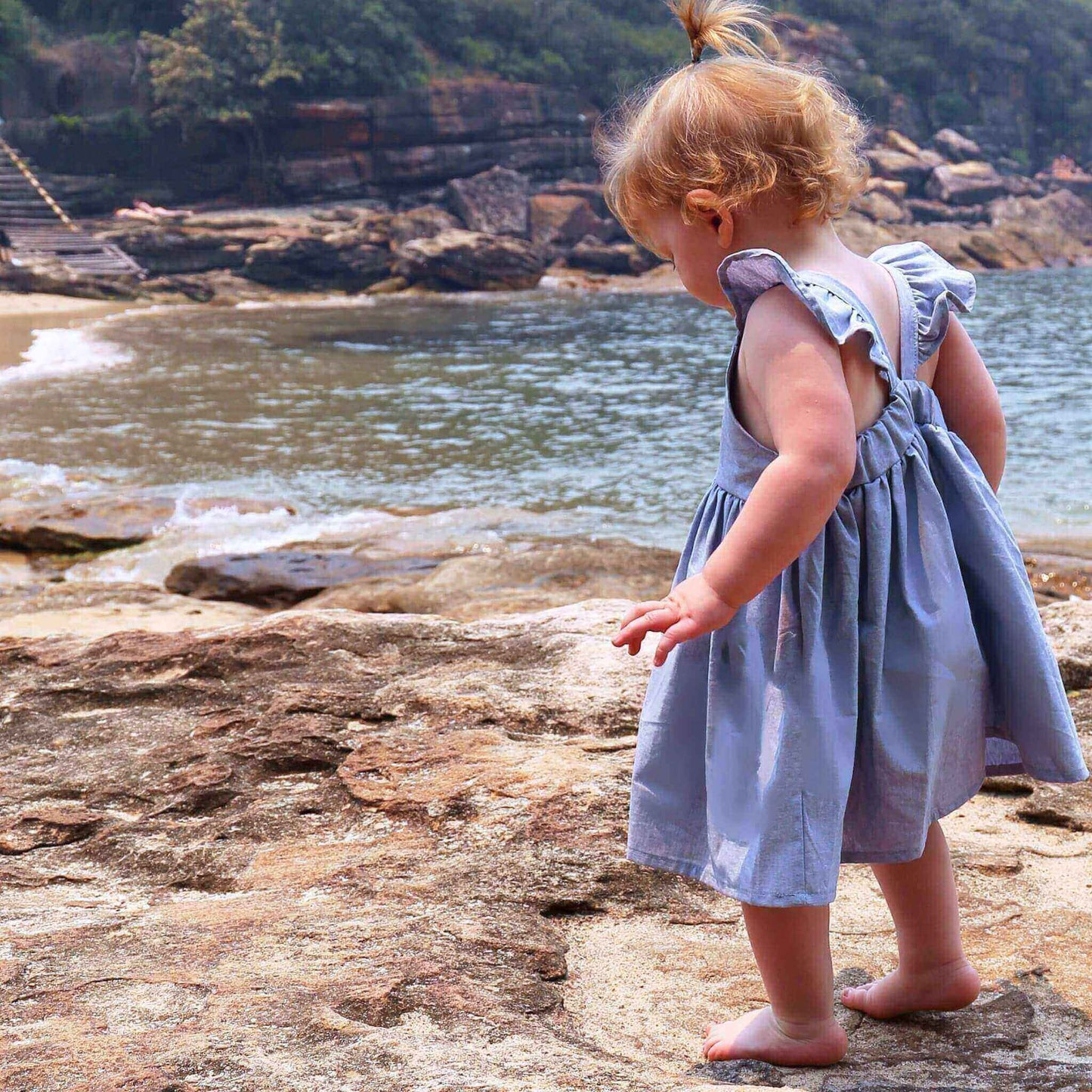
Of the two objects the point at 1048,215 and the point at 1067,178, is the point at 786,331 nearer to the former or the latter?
the point at 1048,215

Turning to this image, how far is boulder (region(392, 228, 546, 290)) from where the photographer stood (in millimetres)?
32344

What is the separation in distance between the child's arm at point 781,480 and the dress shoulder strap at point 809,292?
22mm

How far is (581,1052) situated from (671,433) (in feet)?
35.2

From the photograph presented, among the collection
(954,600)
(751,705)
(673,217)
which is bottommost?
(751,705)

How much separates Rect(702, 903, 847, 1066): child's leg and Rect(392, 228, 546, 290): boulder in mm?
32112

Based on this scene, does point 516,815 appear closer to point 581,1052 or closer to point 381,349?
point 581,1052

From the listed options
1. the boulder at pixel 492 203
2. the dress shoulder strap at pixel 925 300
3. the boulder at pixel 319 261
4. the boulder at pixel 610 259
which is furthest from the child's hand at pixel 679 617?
the boulder at pixel 492 203

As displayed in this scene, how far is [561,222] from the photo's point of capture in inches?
1491

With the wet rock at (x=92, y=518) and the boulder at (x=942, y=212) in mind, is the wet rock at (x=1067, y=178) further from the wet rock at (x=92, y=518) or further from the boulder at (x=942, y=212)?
the wet rock at (x=92, y=518)

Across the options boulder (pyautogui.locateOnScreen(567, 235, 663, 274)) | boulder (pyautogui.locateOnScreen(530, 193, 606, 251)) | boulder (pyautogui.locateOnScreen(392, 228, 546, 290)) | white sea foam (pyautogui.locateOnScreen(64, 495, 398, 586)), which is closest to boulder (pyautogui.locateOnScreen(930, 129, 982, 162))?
boulder (pyautogui.locateOnScreen(530, 193, 606, 251))

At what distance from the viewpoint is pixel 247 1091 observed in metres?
1.10

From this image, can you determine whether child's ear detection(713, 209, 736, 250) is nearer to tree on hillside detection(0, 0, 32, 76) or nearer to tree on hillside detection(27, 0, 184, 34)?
tree on hillside detection(0, 0, 32, 76)

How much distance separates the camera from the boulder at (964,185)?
145 feet

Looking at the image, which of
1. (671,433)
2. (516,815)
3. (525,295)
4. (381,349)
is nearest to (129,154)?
(525,295)
